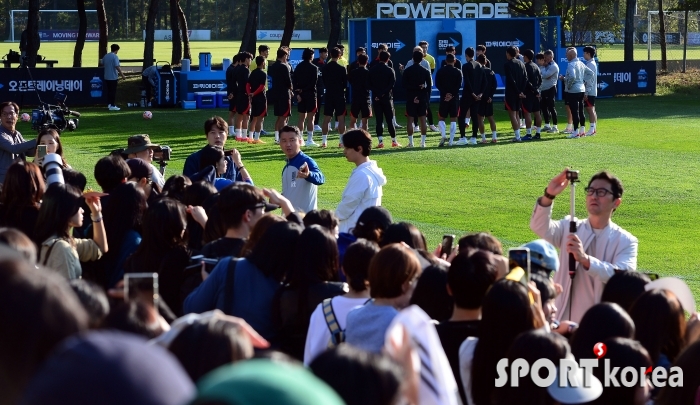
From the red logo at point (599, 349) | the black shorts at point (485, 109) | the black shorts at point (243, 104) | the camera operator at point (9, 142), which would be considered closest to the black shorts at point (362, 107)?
the black shorts at point (243, 104)

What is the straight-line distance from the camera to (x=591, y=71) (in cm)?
2322

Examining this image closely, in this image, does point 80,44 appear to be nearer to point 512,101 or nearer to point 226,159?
point 512,101

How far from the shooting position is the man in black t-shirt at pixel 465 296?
175 inches

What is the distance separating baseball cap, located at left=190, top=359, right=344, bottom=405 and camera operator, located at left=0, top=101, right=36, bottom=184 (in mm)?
9755

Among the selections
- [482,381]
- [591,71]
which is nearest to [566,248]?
[482,381]

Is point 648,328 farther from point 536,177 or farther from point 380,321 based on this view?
point 536,177

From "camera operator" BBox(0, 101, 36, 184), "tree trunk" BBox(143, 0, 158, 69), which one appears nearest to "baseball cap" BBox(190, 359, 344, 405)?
"camera operator" BBox(0, 101, 36, 184)

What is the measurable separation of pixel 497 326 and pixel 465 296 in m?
0.44

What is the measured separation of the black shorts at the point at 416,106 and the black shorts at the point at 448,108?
2.14 ft

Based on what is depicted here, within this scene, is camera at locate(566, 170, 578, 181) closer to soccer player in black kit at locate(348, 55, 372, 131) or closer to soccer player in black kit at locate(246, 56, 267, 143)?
soccer player in black kit at locate(348, 55, 372, 131)

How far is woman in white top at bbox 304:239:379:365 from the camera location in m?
4.65

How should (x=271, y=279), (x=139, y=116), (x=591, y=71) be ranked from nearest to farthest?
(x=271, y=279), (x=591, y=71), (x=139, y=116)

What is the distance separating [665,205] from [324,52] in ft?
39.4

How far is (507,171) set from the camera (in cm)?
1792
